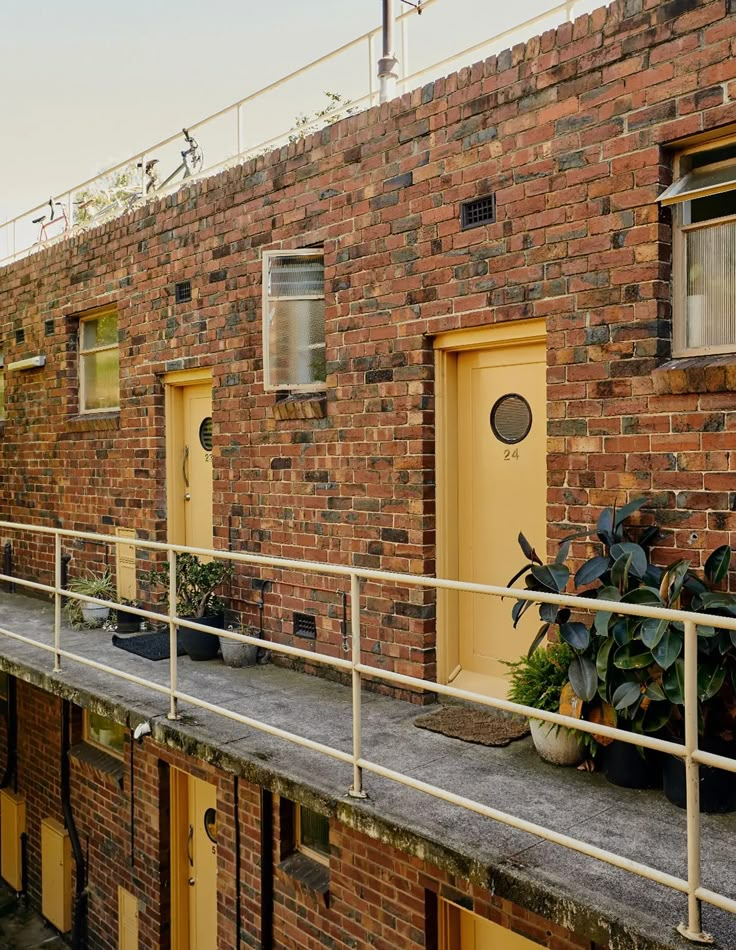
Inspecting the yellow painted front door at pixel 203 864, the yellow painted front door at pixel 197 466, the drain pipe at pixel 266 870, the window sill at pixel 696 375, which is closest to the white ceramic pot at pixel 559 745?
the window sill at pixel 696 375

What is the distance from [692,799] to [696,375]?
82.0 inches

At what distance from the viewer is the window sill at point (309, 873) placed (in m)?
5.07

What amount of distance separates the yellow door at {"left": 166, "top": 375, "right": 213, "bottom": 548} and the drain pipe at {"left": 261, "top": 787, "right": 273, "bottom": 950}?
227 cm

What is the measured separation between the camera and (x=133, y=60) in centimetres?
1888

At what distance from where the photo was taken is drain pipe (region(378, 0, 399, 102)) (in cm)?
553

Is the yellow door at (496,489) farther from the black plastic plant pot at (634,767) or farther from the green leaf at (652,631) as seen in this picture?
the green leaf at (652,631)

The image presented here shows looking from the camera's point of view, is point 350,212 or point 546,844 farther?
point 350,212

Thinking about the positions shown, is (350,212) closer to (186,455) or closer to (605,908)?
(186,455)

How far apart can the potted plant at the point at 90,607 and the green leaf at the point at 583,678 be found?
4.65 metres

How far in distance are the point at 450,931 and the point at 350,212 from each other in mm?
4265

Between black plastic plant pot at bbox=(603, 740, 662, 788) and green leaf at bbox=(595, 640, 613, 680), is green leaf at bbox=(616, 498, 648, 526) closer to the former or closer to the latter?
green leaf at bbox=(595, 640, 613, 680)

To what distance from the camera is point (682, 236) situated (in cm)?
408

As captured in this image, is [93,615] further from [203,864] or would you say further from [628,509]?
[628,509]

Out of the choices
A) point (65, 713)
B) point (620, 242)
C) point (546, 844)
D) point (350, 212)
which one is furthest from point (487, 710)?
point (65, 713)
